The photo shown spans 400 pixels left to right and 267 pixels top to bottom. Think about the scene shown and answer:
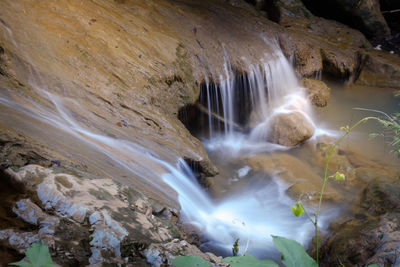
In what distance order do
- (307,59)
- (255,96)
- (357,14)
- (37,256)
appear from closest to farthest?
(37,256) < (255,96) < (307,59) < (357,14)

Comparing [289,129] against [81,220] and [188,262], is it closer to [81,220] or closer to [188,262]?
[81,220]

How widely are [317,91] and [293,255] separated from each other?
6625 mm

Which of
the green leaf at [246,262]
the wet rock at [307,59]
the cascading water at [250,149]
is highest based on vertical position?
the wet rock at [307,59]

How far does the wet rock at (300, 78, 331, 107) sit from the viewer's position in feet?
23.8

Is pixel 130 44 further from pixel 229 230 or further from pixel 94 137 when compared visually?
pixel 229 230

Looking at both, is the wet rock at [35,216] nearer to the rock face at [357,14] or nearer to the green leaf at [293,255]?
the green leaf at [293,255]

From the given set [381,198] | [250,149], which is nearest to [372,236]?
[381,198]

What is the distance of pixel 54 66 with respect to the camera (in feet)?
12.7

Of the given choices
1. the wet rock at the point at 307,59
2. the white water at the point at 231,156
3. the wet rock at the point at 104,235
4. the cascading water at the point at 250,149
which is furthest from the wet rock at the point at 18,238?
the wet rock at the point at 307,59

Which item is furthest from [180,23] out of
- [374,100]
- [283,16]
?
[374,100]

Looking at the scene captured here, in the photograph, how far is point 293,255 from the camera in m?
1.17

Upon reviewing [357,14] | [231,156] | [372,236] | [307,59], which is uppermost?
[357,14]

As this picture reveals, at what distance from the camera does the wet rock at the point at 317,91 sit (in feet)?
23.8

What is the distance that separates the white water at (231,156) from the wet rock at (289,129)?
6.2 inches
